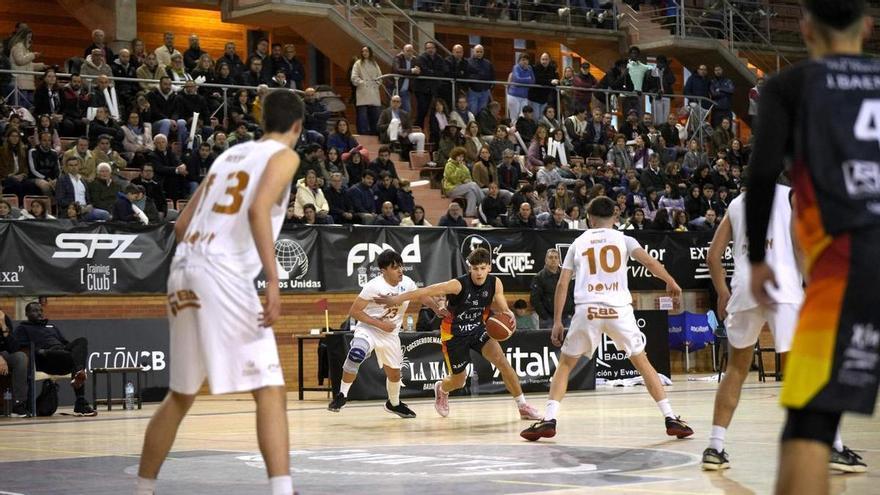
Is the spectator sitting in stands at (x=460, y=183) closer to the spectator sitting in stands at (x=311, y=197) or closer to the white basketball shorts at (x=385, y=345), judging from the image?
the spectator sitting in stands at (x=311, y=197)

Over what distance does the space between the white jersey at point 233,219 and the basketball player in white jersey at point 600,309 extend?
215 inches

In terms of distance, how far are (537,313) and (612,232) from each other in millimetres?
11267

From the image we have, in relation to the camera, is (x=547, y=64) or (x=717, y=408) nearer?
(x=717, y=408)

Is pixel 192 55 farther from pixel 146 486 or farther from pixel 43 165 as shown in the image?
pixel 146 486

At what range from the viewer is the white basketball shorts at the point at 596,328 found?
11.5 metres

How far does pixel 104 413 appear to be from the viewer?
17766 millimetres

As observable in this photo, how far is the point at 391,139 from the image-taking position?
27031mm

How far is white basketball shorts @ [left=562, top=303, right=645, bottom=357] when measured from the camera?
37.7 feet

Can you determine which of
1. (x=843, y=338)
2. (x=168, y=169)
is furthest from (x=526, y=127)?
(x=843, y=338)

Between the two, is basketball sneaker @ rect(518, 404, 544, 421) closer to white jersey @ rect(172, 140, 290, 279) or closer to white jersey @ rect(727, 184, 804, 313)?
white jersey @ rect(727, 184, 804, 313)

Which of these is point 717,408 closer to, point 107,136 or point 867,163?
point 867,163

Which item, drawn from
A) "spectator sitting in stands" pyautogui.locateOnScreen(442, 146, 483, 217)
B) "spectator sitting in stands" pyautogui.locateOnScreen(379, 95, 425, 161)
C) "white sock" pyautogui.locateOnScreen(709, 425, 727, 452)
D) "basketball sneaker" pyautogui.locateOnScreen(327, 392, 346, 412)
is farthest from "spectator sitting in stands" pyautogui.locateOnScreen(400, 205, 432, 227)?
"white sock" pyautogui.locateOnScreen(709, 425, 727, 452)

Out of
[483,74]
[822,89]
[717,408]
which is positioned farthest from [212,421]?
[483,74]

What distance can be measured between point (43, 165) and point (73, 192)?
29.0 inches
